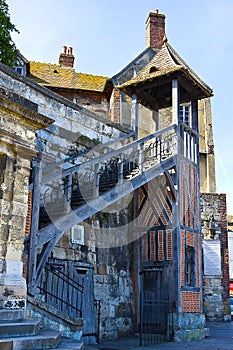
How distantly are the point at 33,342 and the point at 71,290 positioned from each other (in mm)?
4064

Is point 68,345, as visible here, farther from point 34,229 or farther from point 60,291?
point 60,291

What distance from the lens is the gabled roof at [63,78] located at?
60.6 feet

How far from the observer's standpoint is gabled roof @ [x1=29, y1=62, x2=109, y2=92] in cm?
1847

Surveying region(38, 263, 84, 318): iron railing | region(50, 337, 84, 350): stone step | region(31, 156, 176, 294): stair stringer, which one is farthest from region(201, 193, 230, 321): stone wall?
region(50, 337, 84, 350): stone step

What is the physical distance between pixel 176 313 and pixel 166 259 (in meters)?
1.27

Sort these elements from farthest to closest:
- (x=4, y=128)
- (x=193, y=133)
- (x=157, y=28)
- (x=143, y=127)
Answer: (x=157, y=28), (x=143, y=127), (x=193, y=133), (x=4, y=128)

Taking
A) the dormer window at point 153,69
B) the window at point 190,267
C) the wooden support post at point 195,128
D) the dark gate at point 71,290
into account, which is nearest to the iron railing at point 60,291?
the dark gate at point 71,290

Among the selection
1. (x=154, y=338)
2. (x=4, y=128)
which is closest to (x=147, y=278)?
(x=154, y=338)

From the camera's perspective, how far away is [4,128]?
15.7 ft

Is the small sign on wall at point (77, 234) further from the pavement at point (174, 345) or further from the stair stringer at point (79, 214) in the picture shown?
the pavement at point (174, 345)

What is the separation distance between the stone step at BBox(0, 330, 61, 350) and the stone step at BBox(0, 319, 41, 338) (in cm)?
9

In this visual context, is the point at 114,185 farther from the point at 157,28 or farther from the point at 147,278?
the point at 157,28

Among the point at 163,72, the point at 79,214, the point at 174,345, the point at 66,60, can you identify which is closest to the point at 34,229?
the point at 79,214

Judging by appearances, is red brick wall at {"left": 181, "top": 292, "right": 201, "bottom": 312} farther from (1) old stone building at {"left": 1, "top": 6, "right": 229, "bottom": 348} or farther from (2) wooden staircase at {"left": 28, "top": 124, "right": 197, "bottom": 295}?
(2) wooden staircase at {"left": 28, "top": 124, "right": 197, "bottom": 295}
